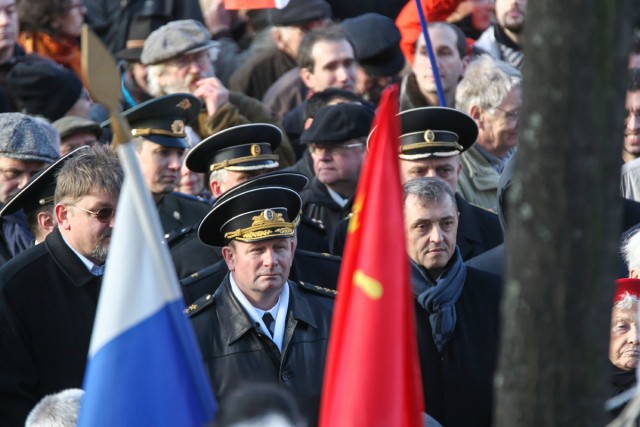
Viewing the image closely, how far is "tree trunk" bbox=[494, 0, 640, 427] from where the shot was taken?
9.59 feet

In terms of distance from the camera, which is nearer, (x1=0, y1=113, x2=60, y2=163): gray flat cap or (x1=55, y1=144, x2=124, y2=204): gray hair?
(x1=55, y1=144, x2=124, y2=204): gray hair

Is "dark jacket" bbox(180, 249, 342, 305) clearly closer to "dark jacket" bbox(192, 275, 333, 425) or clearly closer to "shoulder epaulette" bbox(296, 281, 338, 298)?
"shoulder epaulette" bbox(296, 281, 338, 298)

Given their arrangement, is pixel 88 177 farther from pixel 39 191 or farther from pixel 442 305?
pixel 442 305

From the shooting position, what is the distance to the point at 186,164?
805 cm

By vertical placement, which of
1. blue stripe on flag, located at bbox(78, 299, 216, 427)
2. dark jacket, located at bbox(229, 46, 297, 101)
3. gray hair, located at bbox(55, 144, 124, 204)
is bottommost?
dark jacket, located at bbox(229, 46, 297, 101)

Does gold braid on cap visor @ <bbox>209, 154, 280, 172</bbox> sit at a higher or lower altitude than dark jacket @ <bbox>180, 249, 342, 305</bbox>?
higher

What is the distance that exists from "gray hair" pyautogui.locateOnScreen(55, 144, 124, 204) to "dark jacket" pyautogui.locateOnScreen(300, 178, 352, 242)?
1924mm

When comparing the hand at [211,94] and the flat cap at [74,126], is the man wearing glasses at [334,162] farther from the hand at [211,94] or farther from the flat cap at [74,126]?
the flat cap at [74,126]

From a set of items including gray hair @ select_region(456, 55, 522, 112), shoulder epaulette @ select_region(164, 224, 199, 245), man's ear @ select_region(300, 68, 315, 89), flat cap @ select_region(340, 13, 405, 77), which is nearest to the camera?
shoulder epaulette @ select_region(164, 224, 199, 245)

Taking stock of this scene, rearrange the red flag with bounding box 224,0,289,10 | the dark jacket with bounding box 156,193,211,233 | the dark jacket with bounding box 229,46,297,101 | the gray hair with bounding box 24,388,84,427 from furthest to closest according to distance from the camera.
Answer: the dark jacket with bounding box 229,46,297,101 < the red flag with bounding box 224,0,289,10 < the dark jacket with bounding box 156,193,211,233 < the gray hair with bounding box 24,388,84,427

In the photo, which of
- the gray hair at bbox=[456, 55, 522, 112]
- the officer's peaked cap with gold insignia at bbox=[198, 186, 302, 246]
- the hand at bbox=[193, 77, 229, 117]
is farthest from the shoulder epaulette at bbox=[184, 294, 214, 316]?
the hand at bbox=[193, 77, 229, 117]

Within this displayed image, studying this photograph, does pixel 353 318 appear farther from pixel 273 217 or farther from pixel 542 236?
pixel 273 217

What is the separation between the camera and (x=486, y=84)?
8.55 meters

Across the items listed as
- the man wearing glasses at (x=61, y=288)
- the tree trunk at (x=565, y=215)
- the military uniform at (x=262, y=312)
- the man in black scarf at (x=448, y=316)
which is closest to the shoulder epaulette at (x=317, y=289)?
the military uniform at (x=262, y=312)
